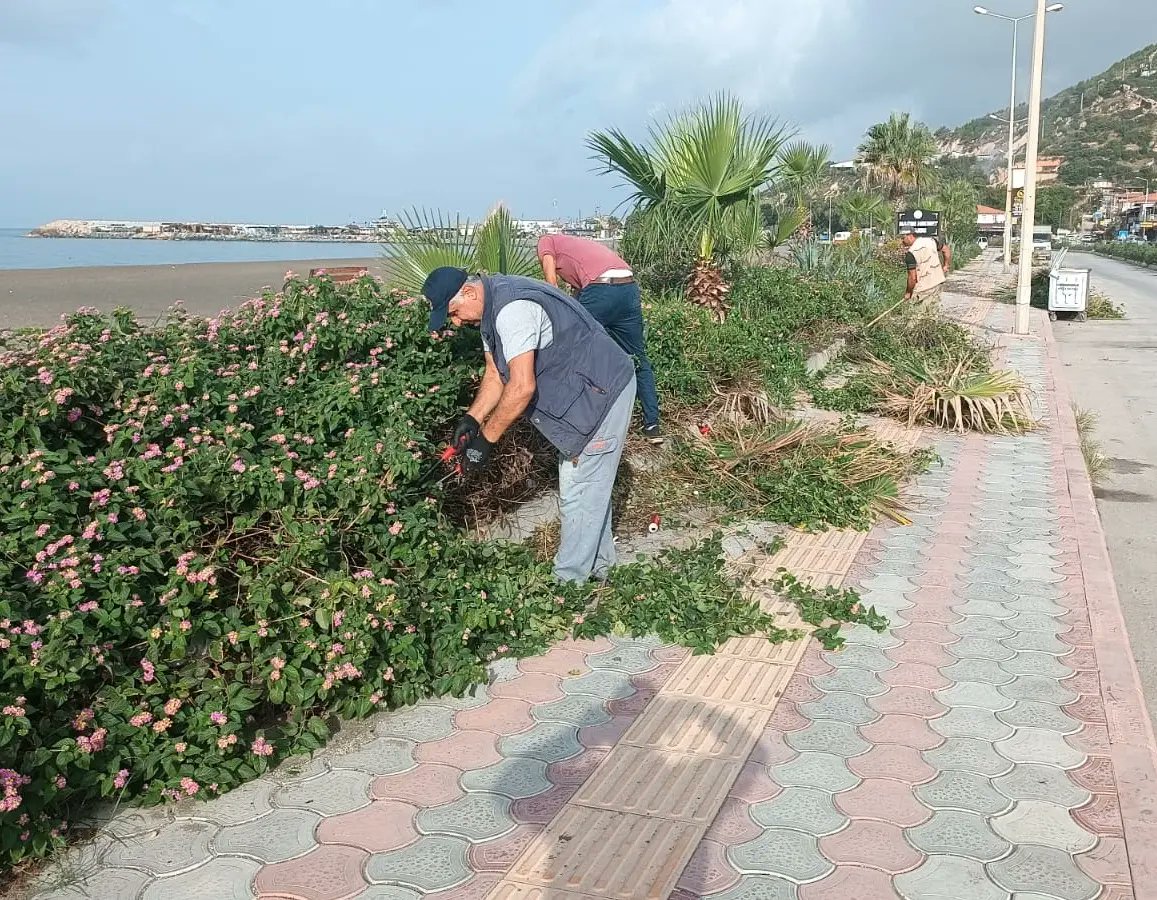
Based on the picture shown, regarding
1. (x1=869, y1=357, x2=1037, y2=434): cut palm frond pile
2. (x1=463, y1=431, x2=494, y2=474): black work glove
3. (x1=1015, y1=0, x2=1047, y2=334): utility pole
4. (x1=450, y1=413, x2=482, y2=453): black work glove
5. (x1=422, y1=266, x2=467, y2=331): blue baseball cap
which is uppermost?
(x1=1015, y1=0, x2=1047, y2=334): utility pole

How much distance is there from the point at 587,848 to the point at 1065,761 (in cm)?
162

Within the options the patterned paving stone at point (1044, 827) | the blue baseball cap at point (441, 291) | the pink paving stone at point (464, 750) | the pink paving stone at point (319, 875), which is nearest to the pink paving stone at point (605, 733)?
the pink paving stone at point (464, 750)

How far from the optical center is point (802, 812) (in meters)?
2.79

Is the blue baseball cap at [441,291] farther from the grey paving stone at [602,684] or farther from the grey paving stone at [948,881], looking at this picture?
the grey paving stone at [948,881]

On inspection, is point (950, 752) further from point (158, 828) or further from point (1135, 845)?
point (158, 828)

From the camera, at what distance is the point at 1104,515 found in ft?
21.0

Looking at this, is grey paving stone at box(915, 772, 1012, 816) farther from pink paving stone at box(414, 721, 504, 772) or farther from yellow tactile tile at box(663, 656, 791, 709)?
pink paving stone at box(414, 721, 504, 772)

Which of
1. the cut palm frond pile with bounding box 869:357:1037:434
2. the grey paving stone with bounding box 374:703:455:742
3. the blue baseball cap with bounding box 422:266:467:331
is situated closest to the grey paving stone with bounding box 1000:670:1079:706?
Answer: the grey paving stone with bounding box 374:703:455:742

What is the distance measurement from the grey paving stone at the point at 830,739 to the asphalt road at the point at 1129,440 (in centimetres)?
127

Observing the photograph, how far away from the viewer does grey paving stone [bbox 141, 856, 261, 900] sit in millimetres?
2441

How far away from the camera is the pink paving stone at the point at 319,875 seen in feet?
8.02

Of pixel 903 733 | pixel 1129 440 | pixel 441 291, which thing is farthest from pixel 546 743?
pixel 1129 440

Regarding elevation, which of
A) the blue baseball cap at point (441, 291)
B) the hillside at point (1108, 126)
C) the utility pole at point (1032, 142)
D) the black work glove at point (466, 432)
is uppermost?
the hillside at point (1108, 126)

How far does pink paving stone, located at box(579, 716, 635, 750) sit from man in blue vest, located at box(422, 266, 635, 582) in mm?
1047
